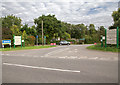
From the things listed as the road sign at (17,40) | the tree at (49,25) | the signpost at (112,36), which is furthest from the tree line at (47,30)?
the road sign at (17,40)

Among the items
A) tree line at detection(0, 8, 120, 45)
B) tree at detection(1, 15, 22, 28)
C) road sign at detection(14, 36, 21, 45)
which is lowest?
road sign at detection(14, 36, 21, 45)

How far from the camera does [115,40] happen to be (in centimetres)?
1334

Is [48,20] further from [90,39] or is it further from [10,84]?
[10,84]

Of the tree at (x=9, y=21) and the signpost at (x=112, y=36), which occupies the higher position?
the tree at (x=9, y=21)

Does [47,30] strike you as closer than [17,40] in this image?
No

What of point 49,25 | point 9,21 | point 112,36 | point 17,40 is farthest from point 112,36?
point 9,21

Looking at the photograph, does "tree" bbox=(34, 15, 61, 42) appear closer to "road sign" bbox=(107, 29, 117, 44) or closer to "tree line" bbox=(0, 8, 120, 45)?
"tree line" bbox=(0, 8, 120, 45)

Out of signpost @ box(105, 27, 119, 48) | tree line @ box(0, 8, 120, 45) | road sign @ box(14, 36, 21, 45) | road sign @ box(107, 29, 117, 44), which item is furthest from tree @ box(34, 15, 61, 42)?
road sign @ box(107, 29, 117, 44)

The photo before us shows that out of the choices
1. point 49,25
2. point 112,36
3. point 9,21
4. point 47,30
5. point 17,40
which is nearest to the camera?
point 112,36

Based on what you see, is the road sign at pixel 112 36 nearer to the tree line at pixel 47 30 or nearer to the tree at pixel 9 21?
Result: the tree line at pixel 47 30

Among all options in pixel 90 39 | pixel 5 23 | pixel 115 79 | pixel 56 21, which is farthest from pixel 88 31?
pixel 115 79

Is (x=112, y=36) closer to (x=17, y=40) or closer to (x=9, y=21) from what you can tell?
(x=17, y=40)

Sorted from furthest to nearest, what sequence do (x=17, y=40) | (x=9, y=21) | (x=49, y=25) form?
1. (x=9, y=21)
2. (x=49, y=25)
3. (x=17, y=40)

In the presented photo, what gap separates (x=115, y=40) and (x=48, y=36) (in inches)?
948
